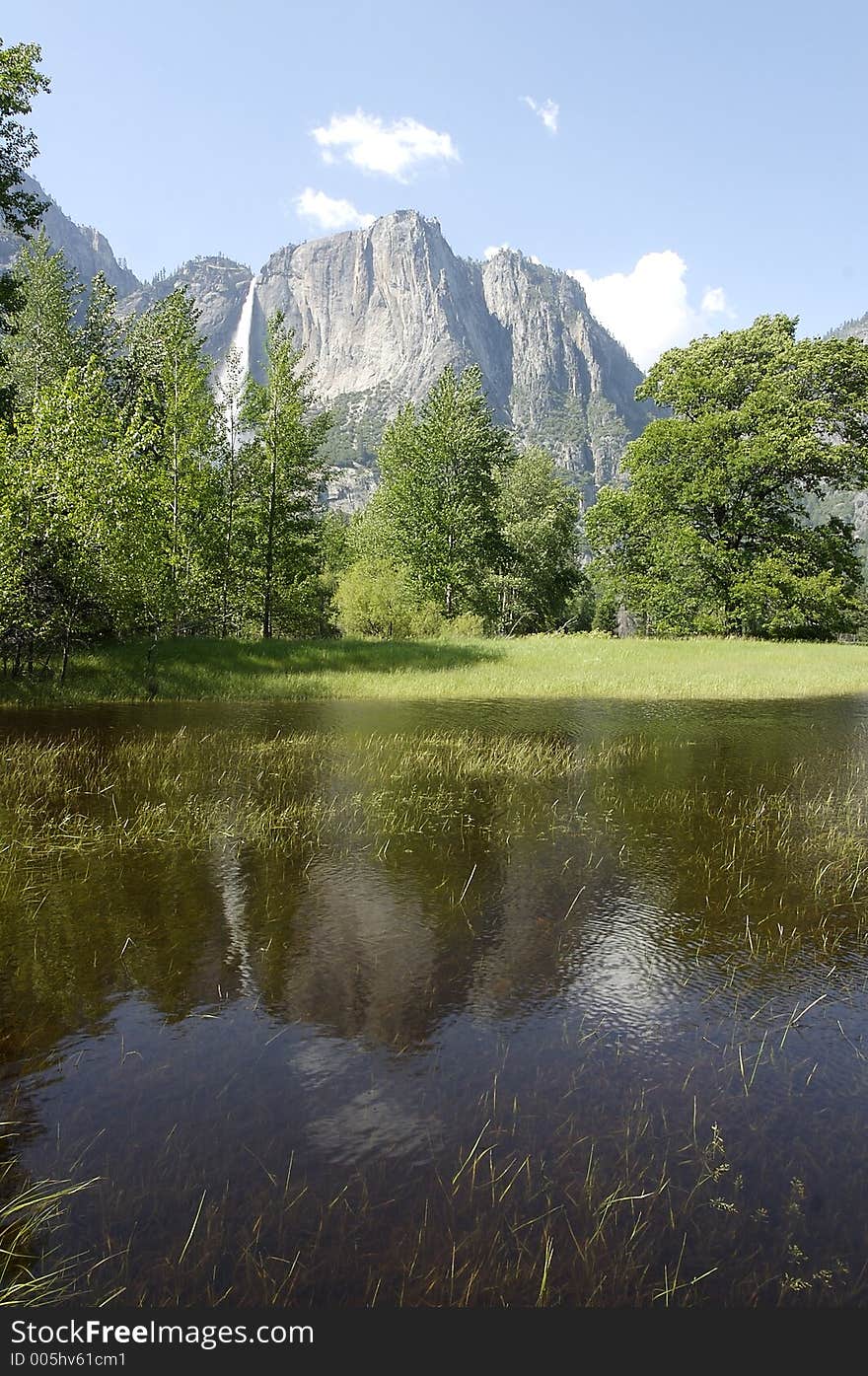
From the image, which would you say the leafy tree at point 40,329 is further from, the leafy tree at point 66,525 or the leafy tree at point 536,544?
the leafy tree at point 536,544

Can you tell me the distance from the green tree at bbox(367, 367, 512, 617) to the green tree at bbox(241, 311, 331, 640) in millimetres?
13214

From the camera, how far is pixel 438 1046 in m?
6.39

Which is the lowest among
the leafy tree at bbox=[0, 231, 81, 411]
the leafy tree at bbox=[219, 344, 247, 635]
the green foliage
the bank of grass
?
the bank of grass

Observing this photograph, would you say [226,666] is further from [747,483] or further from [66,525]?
[747,483]

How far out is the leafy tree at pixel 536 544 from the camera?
7262 centimetres

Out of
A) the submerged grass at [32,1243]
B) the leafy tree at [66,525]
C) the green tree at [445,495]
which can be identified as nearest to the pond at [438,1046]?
the submerged grass at [32,1243]

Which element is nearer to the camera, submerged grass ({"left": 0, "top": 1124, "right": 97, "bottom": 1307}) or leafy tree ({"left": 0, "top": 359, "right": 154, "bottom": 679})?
submerged grass ({"left": 0, "top": 1124, "right": 97, "bottom": 1307})

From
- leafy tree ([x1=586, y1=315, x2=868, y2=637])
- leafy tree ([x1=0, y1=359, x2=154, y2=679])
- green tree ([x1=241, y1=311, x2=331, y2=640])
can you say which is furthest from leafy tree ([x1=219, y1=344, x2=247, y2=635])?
leafy tree ([x1=586, y1=315, x2=868, y2=637])

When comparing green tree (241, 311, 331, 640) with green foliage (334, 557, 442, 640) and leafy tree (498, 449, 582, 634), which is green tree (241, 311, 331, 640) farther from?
leafy tree (498, 449, 582, 634)

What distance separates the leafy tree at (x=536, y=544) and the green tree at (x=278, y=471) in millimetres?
30676

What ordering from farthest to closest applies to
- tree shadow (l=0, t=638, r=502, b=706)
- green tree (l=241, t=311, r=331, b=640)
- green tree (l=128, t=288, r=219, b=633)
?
green tree (l=241, t=311, r=331, b=640)
green tree (l=128, t=288, r=219, b=633)
tree shadow (l=0, t=638, r=502, b=706)

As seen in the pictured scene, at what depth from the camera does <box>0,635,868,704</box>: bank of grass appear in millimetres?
28859

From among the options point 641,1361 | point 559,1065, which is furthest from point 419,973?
point 641,1361

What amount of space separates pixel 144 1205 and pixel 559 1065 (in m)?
2.98
